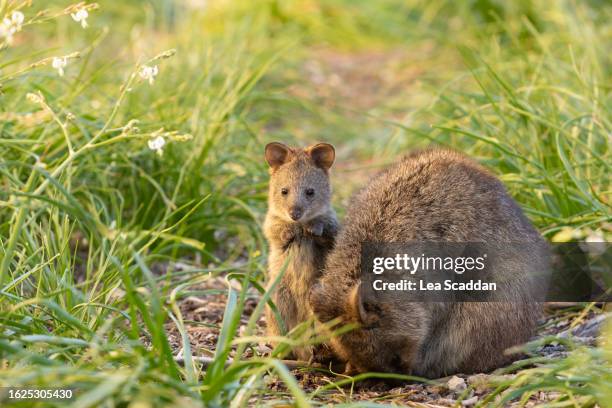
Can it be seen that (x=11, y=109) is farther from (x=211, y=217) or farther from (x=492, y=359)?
(x=492, y=359)

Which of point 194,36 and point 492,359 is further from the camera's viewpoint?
point 194,36

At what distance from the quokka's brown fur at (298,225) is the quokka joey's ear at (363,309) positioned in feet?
1.76

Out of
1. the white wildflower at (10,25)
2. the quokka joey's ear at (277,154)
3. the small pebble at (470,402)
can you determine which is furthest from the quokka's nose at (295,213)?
the white wildflower at (10,25)

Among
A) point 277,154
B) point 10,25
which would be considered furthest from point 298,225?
point 10,25

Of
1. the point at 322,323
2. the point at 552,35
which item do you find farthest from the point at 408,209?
the point at 552,35

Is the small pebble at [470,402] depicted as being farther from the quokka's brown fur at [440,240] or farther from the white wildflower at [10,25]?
the white wildflower at [10,25]

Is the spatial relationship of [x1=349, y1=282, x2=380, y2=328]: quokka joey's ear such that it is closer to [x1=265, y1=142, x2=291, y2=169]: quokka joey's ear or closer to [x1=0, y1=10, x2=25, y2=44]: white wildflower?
[x1=265, y1=142, x2=291, y2=169]: quokka joey's ear

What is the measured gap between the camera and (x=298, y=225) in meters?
4.86

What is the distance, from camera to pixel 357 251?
4.27m

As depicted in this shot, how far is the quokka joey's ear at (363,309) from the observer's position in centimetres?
387

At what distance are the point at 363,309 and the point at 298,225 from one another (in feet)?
3.40

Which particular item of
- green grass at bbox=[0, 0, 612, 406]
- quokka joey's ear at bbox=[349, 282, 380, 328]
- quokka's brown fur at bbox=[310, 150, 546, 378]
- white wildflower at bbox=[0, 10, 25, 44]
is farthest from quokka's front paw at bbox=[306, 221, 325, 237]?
white wildflower at bbox=[0, 10, 25, 44]

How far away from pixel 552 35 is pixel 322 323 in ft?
19.5

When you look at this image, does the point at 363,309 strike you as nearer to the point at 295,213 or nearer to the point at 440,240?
the point at 440,240
